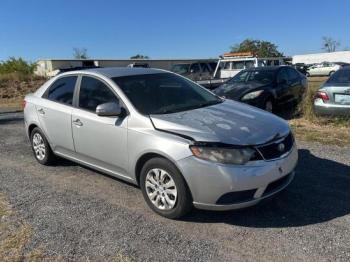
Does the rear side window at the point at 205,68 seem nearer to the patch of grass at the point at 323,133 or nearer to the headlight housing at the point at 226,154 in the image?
the patch of grass at the point at 323,133

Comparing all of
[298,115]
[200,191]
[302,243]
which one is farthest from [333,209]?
[298,115]

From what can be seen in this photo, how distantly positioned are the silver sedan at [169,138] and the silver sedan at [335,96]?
3.85m

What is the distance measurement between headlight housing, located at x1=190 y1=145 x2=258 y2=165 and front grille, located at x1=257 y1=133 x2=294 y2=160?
0.12 m

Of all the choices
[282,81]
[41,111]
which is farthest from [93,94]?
[282,81]

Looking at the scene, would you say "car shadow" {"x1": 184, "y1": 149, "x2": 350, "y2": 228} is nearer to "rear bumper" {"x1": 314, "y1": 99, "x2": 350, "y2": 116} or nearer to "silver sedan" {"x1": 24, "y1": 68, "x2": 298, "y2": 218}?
"silver sedan" {"x1": 24, "y1": 68, "x2": 298, "y2": 218}

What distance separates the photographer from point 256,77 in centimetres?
1110

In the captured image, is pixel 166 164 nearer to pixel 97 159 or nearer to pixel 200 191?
pixel 200 191

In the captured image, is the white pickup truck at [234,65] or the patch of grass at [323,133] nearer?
the patch of grass at [323,133]

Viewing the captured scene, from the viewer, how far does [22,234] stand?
13.2ft

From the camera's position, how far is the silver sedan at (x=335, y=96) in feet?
26.5

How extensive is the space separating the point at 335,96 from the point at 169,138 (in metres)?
5.43

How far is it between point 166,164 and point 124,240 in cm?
86

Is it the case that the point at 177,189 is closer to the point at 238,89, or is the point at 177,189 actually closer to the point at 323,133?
the point at 323,133

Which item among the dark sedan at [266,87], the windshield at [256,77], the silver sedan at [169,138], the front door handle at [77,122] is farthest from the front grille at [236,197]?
the windshield at [256,77]
